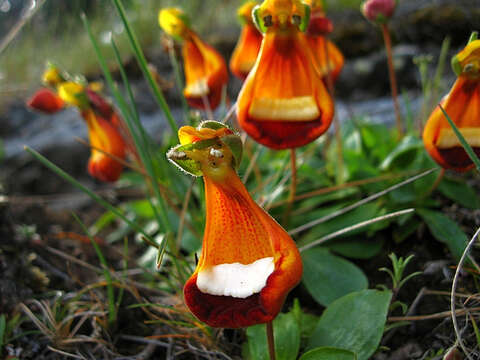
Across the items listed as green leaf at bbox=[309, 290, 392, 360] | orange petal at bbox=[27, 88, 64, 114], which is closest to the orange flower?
orange petal at bbox=[27, 88, 64, 114]

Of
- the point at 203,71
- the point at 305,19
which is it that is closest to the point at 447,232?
the point at 305,19

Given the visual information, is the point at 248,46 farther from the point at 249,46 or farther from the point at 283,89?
the point at 283,89

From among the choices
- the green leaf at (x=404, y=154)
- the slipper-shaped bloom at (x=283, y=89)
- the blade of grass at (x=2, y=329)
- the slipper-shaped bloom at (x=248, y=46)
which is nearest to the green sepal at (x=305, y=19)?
the slipper-shaped bloom at (x=283, y=89)

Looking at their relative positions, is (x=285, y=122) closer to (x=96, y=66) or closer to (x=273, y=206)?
(x=273, y=206)

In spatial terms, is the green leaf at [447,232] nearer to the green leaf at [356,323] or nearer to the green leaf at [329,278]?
the green leaf at [329,278]

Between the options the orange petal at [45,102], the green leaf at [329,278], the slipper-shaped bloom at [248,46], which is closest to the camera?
the green leaf at [329,278]
